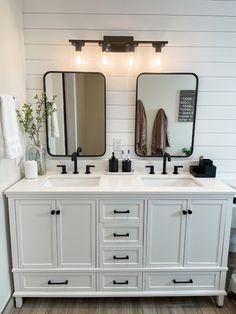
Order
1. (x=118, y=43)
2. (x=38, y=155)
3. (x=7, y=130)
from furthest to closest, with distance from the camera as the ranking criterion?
(x=38, y=155) < (x=118, y=43) < (x=7, y=130)

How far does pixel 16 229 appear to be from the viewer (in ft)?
6.47

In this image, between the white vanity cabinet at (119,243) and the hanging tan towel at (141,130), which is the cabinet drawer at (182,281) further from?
the hanging tan towel at (141,130)

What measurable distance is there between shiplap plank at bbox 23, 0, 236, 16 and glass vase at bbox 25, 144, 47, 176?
1.22 metres

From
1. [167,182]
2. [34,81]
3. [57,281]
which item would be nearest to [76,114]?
[34,81]

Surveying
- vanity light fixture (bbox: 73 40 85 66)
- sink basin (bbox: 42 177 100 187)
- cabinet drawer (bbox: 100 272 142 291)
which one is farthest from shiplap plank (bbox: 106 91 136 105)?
cabinet drawer (bbox: 100 272 142 291)

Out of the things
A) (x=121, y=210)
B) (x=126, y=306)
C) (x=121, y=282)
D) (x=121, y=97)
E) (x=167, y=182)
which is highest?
(x=121, y=97)

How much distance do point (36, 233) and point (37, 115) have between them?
3.59 feet

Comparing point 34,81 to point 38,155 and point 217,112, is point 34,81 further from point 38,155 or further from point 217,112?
point 217,112

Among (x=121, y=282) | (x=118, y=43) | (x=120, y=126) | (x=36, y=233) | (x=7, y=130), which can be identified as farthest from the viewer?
(x=120, y=126)

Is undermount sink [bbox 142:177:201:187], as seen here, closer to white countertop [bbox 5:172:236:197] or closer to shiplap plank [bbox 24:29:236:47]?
white countertop [bbox 5:172:236:197]

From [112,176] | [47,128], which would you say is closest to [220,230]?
[112,176]

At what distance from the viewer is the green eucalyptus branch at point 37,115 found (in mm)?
2285

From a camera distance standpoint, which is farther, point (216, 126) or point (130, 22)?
point (216, 126)

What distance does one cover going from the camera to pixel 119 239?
202cm
